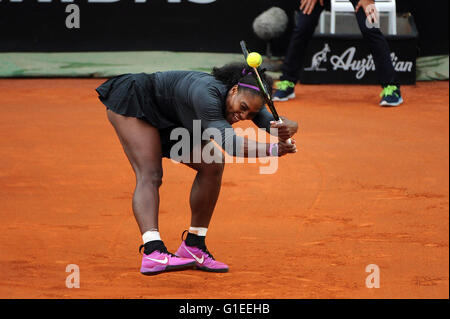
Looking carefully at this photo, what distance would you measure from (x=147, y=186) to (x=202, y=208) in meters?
0.35

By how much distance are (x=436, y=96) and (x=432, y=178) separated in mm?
3582

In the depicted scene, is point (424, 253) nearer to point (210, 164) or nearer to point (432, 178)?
point (210, 164)

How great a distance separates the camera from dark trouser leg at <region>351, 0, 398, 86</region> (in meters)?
8.61

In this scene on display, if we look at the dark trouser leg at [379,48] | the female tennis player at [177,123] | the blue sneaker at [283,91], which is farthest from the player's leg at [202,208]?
the blue sneaker at [283,91]

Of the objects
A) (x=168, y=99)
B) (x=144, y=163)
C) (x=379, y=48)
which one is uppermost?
(x=379, y=48)

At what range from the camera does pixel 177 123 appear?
14.0 ft

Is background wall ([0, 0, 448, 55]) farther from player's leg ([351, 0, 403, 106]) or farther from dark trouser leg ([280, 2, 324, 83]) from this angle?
player's leg ([351, 0, 403, 106])

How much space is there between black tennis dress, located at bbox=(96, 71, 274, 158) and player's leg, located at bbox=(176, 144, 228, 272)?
209 mm


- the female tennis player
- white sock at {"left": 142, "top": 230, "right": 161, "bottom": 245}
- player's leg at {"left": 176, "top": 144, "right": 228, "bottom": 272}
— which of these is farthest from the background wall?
white sock at {"left": 142, "top": 230, "right": 161, "bottom": 245}

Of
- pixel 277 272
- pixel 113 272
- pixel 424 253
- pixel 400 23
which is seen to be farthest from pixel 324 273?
pixel 400 23

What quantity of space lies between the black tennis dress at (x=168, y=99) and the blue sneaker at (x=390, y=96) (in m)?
4.96

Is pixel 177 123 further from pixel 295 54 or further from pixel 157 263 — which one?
pixel 295 54

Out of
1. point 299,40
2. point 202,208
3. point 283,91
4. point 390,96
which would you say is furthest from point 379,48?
point 202,208

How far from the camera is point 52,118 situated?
27.7ft
